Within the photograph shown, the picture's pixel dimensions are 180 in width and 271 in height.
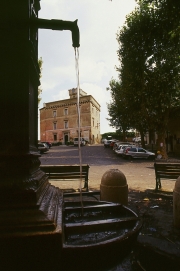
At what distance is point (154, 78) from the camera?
872 inches

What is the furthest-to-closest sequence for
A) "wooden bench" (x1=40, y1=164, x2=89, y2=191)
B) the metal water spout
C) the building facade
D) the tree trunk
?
1. the building facade
2. the tree trunk
3. "wooden bench" (x1=40, y1=164, x2=89, y2=191)
4. the metal water spout

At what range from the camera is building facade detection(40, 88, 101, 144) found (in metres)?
62.3

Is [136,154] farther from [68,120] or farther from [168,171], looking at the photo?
[68,120]

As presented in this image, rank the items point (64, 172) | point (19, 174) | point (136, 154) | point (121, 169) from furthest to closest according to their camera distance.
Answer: point (136, 154), point (121, 169), point (64, 172), point (19, 174)

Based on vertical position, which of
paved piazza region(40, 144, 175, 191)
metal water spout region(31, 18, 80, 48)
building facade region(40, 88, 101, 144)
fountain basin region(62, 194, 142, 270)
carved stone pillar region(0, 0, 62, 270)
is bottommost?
paved piazza region(40, 144, 175, 191)

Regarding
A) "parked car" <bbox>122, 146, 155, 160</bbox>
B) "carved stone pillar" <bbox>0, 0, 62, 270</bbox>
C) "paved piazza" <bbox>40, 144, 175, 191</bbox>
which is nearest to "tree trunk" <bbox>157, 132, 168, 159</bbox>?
"parked car" <bbox>122, 146, 155, 160</bbox>

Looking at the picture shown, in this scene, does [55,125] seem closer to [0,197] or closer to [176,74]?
[176,74]

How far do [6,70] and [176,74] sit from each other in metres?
21.9

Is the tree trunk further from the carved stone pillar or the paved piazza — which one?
the carved stone pillar

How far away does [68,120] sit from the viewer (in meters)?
64.6

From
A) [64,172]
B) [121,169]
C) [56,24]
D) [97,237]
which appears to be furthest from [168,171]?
[121,169]

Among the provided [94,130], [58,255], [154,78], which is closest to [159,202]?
[58,255]

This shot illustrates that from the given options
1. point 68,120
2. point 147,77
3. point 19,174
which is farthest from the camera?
point 68,120

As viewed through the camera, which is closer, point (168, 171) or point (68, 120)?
point (168, 171)
